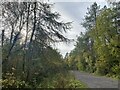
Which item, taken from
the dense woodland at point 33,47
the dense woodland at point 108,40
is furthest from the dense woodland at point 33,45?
the dense woodland at point 108,40

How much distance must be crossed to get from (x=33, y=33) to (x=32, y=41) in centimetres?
22

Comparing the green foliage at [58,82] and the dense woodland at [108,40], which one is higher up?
the dense woodland at [108,40]

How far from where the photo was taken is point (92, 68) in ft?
62.0

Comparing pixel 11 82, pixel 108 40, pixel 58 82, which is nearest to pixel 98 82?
pixel 108 40

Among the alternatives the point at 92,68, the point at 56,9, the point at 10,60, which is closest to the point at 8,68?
the point at 10,60

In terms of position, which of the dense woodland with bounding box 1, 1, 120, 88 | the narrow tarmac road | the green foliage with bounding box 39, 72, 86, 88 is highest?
the dense woodland with bounding box 1, 1, 120, 88

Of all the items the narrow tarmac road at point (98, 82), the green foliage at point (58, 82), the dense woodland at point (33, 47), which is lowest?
the narrow tarmac road at point (98, 82)

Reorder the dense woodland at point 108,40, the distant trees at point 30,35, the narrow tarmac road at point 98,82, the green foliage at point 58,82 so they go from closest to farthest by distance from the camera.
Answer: the green foliage at point 58,82
the distant trees at point 30,35
the narrow tarmac road at point 98,82
the dense woodland at point 108,40

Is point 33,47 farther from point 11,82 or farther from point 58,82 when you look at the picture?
point 11,82

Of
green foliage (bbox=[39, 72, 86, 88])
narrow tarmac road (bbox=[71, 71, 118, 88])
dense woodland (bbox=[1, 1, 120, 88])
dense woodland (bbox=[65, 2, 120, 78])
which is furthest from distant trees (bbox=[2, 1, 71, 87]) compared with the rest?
dense woodland (bbox=[65, 2, 120, 78])

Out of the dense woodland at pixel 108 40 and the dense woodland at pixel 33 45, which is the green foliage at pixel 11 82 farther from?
the dense woodland at pixel 108 40

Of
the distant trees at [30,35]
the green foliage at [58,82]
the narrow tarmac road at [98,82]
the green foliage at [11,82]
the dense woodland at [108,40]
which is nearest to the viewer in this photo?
the green foliage at [11,82]

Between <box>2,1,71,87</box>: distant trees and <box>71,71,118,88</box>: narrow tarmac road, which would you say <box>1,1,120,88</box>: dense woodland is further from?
<box>71,71,118,88</box>: narrow tarmac road

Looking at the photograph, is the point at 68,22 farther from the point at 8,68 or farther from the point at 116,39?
the point at 116,39
